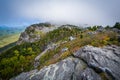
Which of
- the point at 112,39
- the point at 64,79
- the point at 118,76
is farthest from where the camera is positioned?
the point at 112,39

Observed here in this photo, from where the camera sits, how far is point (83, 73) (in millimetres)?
38844

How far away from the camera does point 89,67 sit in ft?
A: 134

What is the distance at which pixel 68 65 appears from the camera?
4462cm

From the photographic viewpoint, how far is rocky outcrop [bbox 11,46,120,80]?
124 feet

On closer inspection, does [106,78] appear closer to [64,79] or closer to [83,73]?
[83,73]

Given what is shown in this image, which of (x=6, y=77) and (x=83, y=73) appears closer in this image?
(x=83, y=73)

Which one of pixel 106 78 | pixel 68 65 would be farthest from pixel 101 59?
pixel 68 65

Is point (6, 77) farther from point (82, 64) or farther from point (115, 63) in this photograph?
point (115, 63)

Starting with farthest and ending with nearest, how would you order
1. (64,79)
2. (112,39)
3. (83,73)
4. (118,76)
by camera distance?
1. (112,39)
2. (64,79)
3. (83,73)
4. (118,76)

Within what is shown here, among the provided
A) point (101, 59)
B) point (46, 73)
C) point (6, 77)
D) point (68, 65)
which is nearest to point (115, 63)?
point (101, 59)

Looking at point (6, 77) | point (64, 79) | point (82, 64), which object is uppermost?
point (82, 64)

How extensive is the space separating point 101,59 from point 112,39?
14622mm

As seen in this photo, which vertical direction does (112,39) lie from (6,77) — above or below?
above

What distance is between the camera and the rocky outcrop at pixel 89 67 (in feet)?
124
